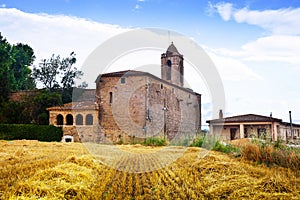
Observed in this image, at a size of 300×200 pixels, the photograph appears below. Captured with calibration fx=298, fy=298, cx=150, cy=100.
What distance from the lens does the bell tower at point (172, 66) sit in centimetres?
3481

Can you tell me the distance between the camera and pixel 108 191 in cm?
462

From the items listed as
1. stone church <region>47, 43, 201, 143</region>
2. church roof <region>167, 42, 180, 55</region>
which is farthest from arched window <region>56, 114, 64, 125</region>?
church roof <region>167, 42, 180, 55</region>

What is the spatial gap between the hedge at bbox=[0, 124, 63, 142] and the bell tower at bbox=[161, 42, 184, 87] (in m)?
15.5

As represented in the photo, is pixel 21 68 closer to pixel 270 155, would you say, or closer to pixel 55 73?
pixel 55 73

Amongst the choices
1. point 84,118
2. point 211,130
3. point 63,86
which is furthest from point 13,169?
point 63,86

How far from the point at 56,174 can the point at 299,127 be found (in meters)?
33.2

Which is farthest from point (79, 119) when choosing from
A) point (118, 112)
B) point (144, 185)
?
point (144, 185)

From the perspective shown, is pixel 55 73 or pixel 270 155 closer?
pixel 270 155

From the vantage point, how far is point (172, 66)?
115 feet

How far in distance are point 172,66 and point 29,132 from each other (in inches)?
719

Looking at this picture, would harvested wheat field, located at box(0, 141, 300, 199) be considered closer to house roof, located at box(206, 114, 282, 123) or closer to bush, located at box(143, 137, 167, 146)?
bush, located at box(143, 137, 167, 146)

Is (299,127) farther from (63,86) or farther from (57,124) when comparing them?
(63,86)

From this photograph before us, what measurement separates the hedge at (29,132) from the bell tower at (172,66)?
1550cm

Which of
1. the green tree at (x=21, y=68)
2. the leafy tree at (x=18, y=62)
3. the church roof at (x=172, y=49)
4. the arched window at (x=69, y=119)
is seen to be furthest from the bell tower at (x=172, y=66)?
the green tree at (x=21, y=68)
